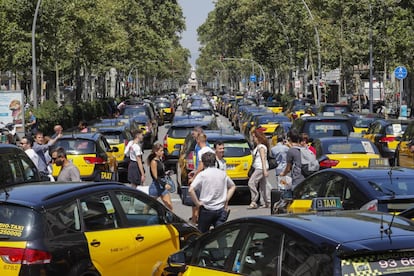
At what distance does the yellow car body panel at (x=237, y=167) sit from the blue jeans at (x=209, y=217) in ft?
21.4

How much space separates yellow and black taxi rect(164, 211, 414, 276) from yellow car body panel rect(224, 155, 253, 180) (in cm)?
1024

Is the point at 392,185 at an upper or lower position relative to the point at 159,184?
upper

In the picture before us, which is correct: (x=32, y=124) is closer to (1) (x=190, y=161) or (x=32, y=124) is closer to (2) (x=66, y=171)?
(1) (x=190, y=161)

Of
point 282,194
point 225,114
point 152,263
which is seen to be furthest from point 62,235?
point 225,114

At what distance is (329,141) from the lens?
1666 centimetres

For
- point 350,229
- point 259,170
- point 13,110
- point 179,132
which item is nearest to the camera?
point 350,229

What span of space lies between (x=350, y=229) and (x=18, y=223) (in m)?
3.29

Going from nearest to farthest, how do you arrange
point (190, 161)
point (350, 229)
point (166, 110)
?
point (350, 229) < point (190, 161) < point (166, 110)

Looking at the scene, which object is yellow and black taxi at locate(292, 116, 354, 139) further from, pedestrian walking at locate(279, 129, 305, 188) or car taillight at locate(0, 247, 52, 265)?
car taillight at locate(0, 247, 52, 265)

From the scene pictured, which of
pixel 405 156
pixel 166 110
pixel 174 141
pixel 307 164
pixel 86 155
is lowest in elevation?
pixel 166 110

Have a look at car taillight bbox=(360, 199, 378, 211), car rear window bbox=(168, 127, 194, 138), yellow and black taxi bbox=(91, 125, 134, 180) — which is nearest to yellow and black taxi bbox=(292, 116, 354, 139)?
car rear window bbox=(168, 127, 194, 138)

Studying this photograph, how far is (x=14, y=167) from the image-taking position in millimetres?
12109

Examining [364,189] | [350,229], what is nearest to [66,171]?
[364,189]

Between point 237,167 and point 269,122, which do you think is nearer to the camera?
point 237,167
